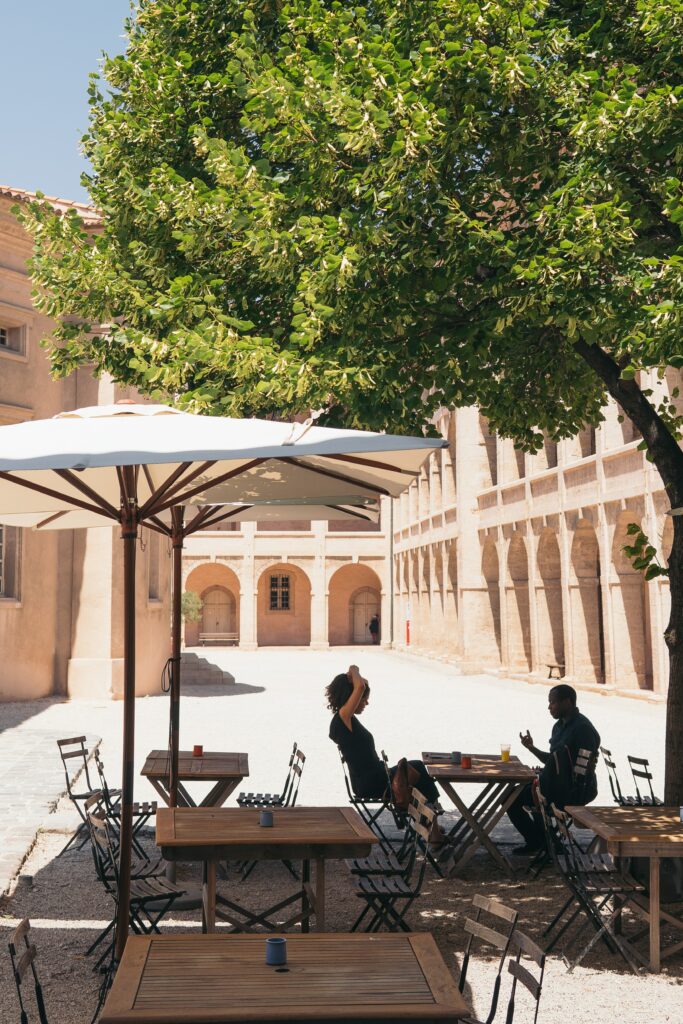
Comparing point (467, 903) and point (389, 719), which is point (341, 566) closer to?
point (389, 719)

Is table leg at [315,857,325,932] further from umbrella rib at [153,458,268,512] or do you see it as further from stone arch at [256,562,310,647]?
stone arch at [256,562,310,647]

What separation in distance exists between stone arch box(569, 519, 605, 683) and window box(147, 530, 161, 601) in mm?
9520

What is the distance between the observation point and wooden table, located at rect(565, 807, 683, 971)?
5609mm

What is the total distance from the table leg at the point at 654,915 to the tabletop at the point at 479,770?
1.91 m

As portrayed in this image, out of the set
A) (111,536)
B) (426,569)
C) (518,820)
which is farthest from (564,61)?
(426,569)

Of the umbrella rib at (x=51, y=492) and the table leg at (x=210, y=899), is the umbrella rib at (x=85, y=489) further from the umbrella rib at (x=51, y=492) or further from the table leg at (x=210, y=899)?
the table leg at (x=210, y=899)

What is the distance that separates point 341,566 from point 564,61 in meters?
43.6

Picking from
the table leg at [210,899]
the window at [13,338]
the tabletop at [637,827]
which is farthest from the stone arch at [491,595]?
the table leg at [210,899]

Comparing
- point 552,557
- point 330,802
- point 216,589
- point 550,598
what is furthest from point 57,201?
point 216,589

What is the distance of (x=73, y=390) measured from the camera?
20.9 meters

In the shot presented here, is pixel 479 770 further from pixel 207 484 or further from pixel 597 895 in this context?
pixel 207 484

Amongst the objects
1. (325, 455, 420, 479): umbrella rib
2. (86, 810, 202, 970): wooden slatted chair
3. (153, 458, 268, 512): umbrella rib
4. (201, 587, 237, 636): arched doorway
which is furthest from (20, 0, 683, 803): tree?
(201, 587, 237, 636): arched doorway

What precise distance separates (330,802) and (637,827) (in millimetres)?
4671

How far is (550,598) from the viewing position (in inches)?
1073
